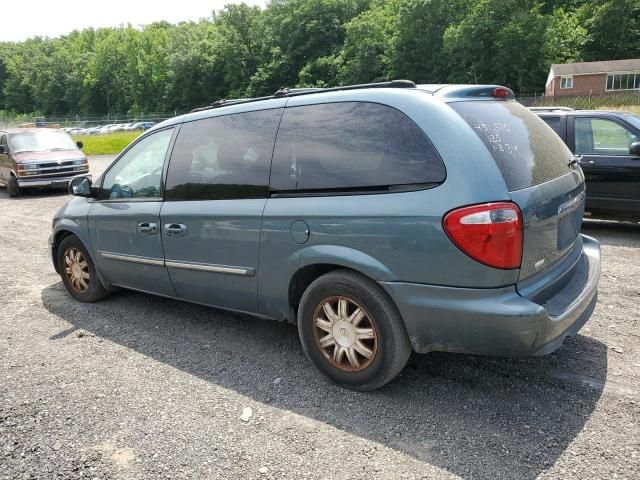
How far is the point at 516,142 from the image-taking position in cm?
317

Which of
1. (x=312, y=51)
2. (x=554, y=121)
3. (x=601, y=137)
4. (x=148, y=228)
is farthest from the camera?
(x=312, y=51)

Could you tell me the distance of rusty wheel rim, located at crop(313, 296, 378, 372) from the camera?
3234 mm

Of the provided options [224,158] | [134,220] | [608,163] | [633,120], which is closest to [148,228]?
[134,220]

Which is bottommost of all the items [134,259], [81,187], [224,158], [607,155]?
[134,259]

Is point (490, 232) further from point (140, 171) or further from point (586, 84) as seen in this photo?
point (586, 84)

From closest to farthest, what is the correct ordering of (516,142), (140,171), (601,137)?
(516,142), (140,171), (601,137)

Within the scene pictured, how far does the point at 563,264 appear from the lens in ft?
10.8

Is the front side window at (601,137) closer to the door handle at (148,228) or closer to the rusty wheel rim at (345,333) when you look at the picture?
the rusty wheel rim at (345,333)

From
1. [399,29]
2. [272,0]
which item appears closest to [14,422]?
[399,29]

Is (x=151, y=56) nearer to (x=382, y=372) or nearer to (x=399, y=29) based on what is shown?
(x=399, y=29)

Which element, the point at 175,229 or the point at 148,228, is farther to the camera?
the point at 148,228

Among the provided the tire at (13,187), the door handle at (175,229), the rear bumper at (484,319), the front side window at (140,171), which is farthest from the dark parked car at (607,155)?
the tire at (13,187)

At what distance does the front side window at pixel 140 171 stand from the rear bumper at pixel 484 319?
2420 mm

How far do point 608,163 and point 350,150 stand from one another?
5421mm
